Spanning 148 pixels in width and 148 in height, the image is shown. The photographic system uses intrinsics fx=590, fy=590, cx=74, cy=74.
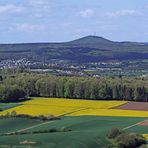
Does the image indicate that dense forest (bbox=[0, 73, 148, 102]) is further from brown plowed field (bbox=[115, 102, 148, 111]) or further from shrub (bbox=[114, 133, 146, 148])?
shrub (bbox=[114, 133, 146, 148])

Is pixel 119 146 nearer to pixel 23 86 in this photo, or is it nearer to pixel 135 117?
pixel 135 117

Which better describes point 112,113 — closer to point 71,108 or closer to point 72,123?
point 71,108

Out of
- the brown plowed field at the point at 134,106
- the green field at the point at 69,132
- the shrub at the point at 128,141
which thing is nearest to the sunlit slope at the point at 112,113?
the brown plowed field at the point at 134,106

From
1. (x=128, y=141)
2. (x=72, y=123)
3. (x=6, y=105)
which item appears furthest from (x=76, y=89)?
(x=128, y=141)

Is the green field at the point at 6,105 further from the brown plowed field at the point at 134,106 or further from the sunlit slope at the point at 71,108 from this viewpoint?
the brown plowed field at the point at 134,106

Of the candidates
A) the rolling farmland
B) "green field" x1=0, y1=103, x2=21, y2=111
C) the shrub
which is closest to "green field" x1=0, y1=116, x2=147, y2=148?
the rolling farmland
